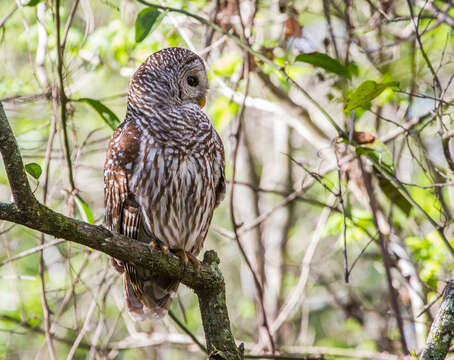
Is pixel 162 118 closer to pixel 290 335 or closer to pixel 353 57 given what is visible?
pixel 353 57

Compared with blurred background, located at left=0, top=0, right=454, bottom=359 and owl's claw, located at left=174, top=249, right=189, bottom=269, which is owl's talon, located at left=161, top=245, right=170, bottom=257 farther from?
blurred background, located at left=0, top=0, right=454, bottom=359

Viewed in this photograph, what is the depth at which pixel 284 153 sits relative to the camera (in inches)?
122

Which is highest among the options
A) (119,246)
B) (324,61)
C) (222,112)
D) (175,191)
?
(222,112)

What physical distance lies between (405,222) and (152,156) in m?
2.46

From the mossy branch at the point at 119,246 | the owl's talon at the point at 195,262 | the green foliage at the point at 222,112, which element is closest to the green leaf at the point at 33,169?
the mossy branch at the point at 119,246

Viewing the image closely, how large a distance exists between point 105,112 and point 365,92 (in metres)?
1.36

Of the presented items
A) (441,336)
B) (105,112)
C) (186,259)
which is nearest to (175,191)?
(186,259)

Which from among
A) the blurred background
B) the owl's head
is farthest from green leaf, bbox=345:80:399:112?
the owl's head

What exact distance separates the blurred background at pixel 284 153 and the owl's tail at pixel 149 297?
0.46m

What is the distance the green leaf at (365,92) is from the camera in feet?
8.77

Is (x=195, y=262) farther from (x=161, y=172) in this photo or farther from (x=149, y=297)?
(x=149, y=297)

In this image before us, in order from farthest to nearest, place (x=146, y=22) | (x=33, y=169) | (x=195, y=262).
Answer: (x=146, y=22)
(x=195, y=262)
(x=33, y=169)

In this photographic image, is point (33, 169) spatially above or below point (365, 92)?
below

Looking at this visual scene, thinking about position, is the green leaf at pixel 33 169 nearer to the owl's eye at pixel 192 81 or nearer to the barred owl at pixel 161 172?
the barred owl at pixel 161 172
